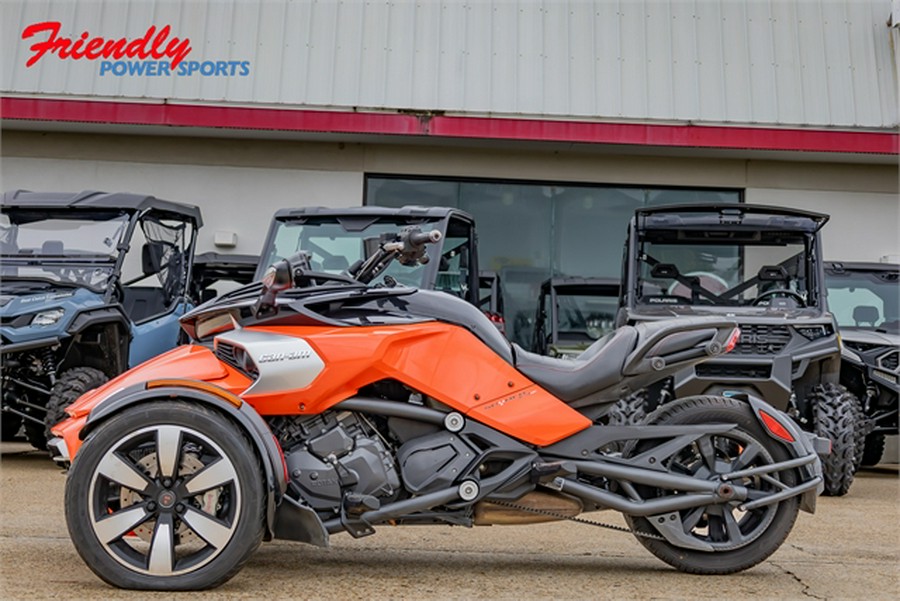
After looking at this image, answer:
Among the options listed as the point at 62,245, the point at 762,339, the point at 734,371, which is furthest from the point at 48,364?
the point at 762,339

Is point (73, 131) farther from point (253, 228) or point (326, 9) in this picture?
point (326, 9)

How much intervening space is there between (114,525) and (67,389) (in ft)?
15.3

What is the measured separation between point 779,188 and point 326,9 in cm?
623

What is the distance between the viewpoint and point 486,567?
4.77 metres

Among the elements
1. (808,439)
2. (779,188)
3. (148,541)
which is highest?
(779,188)

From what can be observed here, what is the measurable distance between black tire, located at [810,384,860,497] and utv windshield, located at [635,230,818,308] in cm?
90

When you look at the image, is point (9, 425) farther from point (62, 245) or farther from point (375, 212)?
point (375, 212)

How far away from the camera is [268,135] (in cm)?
1331

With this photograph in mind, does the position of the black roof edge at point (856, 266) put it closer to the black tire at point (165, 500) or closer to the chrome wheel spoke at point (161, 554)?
the black tire at point (165, 500)

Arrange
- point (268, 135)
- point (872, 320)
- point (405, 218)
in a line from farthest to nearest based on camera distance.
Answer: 1. point (268, 135)
2. point (872, 320)
3. point (405, 218)

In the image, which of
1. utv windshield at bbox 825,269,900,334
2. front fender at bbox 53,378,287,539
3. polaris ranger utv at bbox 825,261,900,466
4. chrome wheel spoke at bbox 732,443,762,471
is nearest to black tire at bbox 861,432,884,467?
polaris ranger utv at bbox 825,261,900,466

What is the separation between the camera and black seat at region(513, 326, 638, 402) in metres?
4.54

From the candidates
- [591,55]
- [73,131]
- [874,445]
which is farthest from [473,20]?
[874,445]

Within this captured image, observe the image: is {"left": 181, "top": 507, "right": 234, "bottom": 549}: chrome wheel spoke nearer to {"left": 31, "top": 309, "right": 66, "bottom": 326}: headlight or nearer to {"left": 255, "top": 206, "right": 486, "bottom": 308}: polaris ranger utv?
{"left": 255, "top": 206, "right": 486, "bottom": 308}: polaris ranger utv
